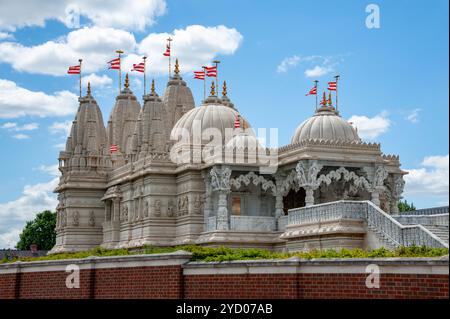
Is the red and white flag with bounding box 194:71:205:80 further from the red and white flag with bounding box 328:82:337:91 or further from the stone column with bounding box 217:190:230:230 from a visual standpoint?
the stone column with bounding box 217:190:230:230

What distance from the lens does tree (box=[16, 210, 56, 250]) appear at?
9788cm

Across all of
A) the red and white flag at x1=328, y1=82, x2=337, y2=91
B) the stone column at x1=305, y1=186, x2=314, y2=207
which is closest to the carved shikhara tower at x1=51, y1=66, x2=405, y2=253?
the stone column at x1=305, y1=186, x2=314, y2=207

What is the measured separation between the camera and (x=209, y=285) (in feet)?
68.7

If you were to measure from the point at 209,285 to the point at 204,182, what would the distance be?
23819mm

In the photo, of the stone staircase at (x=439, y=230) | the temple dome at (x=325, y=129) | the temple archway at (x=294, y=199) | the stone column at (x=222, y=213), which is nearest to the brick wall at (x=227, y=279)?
the stone staircase at (x=439, y=230)

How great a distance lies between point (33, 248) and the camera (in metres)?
84.0

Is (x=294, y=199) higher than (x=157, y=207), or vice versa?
(x=294, y=199)

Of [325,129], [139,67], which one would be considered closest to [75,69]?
[139,67]

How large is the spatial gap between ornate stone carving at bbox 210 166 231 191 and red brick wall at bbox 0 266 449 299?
15.0 meters

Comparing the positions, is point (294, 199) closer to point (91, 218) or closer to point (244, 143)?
point (244, 143)

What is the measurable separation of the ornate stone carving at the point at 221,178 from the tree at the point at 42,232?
5863 centimetres

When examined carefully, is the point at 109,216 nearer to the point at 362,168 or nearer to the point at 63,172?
the point at 63,172

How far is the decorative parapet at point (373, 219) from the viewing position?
2788 centimetres
